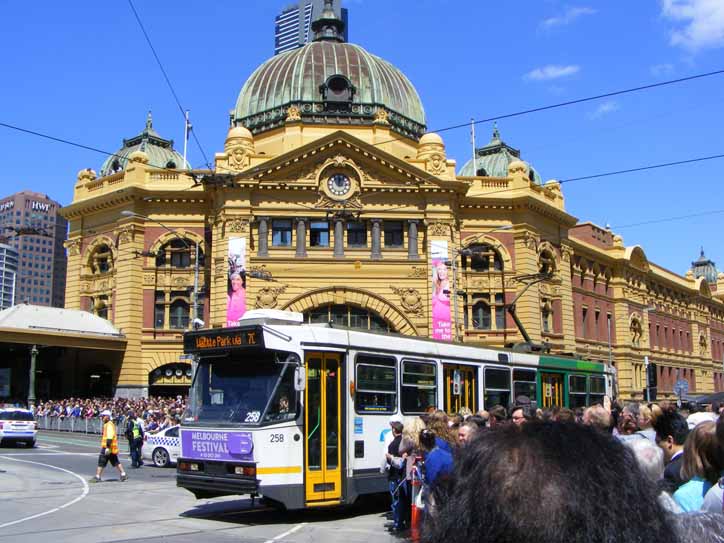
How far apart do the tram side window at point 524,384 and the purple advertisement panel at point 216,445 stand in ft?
29.0

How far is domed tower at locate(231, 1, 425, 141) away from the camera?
51.2 metres

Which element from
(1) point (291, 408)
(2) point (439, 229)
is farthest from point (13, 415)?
(2) point (439, 229)

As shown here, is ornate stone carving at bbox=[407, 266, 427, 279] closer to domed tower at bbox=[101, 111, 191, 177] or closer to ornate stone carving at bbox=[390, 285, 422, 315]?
ornate stone carving at bbox=[390, 285, 422, 315]

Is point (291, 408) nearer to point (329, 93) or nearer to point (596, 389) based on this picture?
point (596, 389)

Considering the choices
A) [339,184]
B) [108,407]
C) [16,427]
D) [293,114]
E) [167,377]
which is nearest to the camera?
[16,427]

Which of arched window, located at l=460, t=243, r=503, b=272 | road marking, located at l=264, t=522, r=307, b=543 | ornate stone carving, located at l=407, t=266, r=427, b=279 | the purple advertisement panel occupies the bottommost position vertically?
road marking, located at l=264, t=522, r=307, b=543

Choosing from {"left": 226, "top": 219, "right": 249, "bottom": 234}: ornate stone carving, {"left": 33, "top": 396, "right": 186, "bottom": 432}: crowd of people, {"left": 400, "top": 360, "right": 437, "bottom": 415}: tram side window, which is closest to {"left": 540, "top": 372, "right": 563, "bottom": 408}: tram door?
{"left": 400, "top": 360, "right": 437, "bottom": 415}: tram side window

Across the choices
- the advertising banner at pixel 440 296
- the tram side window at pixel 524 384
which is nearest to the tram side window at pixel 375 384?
the tram side window at pixel 524 384

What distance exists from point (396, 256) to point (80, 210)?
21.3 metres

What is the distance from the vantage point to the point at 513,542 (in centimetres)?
173

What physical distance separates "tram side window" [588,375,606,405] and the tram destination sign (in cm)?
1462

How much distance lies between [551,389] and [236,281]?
23.2 m

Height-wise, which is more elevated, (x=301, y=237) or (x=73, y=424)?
(x=301, y=237)

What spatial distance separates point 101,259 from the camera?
4941 centimetres
